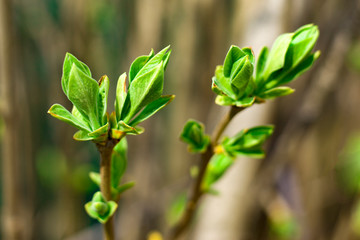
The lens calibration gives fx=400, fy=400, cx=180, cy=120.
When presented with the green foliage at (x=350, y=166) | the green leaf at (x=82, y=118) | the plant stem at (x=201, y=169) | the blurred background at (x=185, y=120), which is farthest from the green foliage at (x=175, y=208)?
the green leaf at (x=82, y=118)

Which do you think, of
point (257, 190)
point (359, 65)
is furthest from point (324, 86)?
point (359, 65)

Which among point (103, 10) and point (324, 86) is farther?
point (103, 10)

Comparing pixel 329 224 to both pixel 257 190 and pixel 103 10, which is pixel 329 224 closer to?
pixel 257 190

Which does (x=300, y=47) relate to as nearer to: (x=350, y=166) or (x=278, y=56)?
(x=278, y=56)

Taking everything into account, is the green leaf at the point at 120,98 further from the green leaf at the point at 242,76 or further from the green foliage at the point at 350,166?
the green foliage at the point at 350,166

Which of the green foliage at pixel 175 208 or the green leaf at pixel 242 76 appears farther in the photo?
the green foliage at pixel 175 208

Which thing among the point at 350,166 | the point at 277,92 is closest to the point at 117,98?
the point at 277,92
